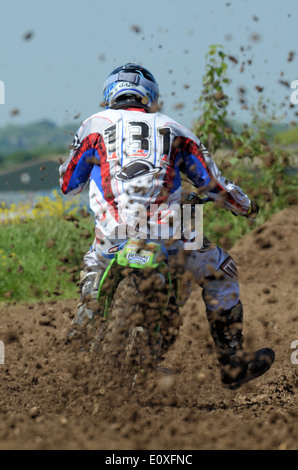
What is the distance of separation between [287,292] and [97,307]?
4.06 m

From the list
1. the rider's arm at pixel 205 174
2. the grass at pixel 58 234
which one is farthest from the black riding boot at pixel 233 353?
the grass at pixel 58 234

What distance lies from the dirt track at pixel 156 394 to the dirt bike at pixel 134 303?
7.6 inches

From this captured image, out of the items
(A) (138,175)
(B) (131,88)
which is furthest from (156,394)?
(B) (131,88)

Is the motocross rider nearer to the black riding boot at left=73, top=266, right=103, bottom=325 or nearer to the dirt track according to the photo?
the black riding boot at left=73, top=266, right=103, bottom=325

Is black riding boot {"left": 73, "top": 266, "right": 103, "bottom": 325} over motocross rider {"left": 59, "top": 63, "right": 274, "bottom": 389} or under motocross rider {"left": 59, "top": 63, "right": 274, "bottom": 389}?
under

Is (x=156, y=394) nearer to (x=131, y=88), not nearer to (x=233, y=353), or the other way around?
(x=233, y=353)

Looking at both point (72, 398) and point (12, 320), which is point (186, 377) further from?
point (12, 320)

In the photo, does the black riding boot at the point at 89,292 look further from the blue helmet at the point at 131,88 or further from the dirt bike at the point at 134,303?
the blue helmet at the point at 131,88

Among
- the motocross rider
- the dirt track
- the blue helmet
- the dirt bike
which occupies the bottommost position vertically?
the dirt track

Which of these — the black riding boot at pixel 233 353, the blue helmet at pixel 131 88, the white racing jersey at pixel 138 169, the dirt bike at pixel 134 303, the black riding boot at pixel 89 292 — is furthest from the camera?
the black riding boot at pixel 233 353

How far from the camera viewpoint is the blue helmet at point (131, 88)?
431 cm

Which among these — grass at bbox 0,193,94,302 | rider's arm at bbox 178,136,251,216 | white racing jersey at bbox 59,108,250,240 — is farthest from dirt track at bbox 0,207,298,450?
rider's arm at bbox 178,136,251,216

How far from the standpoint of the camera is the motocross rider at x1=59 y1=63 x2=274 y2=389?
3.99m
